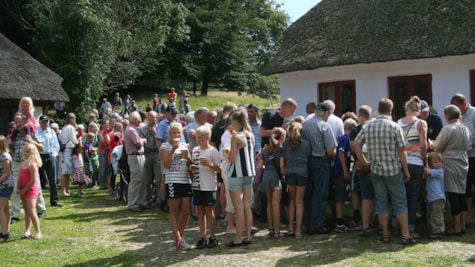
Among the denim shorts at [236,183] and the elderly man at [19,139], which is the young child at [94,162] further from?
the denim shorts at [236,183]

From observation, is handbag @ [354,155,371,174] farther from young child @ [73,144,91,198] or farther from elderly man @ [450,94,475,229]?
young child @ [73,144,91,198]

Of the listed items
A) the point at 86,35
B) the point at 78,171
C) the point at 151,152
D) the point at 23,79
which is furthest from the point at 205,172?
the point at 86,35

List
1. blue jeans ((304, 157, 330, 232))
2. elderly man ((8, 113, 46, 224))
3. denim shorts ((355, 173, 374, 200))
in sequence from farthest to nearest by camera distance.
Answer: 1. elderly man ((8, 113, 46, 224))
2. blue jeans ((304, 157, 330, 232))
3. denim shorts ((355, 173, 374, 200))

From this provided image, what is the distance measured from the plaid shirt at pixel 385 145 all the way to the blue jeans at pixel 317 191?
3.07 feet

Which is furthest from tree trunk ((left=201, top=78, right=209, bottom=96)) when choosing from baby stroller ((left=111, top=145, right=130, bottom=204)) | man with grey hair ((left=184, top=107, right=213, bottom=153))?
man with grey hair ((left=184, top=107, right=213, bottom=153))

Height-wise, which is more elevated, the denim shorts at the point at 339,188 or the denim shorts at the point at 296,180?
the denim shorts at the point at 296,180

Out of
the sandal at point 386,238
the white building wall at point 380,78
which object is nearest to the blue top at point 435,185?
the sandal at point 386,238

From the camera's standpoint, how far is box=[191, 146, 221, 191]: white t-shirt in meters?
7.38

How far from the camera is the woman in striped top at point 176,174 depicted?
736cm

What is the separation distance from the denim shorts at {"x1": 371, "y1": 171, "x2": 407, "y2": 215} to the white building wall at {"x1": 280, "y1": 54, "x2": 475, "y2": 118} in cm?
661

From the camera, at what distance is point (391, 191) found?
731 cm

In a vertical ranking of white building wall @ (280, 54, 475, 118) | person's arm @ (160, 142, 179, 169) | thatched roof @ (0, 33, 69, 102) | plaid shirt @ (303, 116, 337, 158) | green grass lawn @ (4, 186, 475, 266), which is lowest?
green grass lawn @ (4, 186, 475, 266)

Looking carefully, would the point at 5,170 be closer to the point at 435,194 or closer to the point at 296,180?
the point at 296,180

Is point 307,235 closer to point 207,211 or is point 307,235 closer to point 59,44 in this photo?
point 207,211
